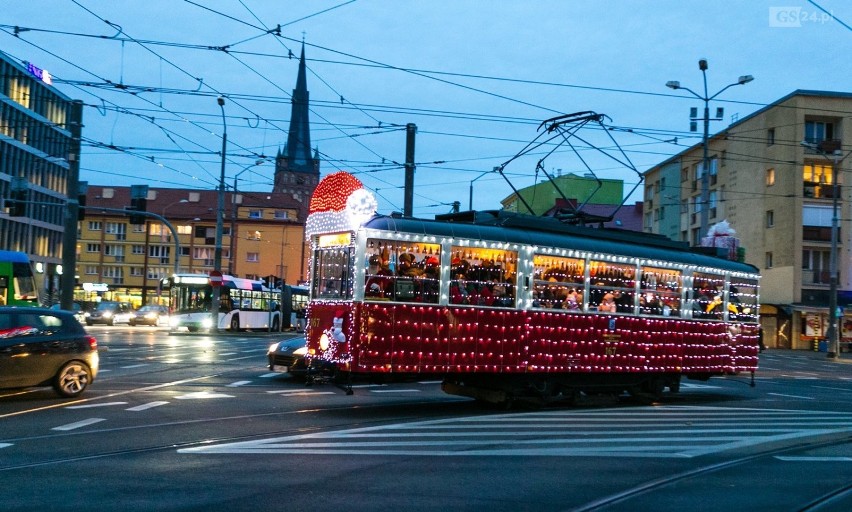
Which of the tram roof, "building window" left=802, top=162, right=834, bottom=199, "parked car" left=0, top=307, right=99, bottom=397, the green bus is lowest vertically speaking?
"parked car" left=0, top=307, right=99, bottom=397

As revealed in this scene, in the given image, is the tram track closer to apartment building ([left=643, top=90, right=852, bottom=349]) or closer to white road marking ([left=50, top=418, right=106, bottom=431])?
white road marking ([left=50, top=418, right=106, bottom=431])

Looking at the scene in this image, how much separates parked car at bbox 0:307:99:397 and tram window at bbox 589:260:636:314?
8.42 m

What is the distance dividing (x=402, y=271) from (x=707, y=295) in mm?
7364

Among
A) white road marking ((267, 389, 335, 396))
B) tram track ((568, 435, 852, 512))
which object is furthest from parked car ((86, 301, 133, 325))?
tram track ((568, 435, 852, 512))

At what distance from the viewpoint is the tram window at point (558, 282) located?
605 inches

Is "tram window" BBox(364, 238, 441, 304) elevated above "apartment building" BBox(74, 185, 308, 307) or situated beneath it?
situated beneath

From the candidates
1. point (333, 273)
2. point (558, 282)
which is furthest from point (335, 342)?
point (558, 282)

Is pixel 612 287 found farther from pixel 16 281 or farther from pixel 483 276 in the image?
pixel 16 281

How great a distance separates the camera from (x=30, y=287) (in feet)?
112

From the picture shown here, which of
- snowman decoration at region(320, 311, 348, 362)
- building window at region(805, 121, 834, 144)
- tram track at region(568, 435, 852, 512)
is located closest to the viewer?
tram track at region(568, 435, 852, 512)

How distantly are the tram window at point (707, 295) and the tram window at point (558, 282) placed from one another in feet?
10.7

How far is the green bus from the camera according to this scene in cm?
3322

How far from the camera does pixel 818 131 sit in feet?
180

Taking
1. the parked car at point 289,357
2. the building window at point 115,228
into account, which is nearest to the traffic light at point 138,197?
the parked car at point 289,357
